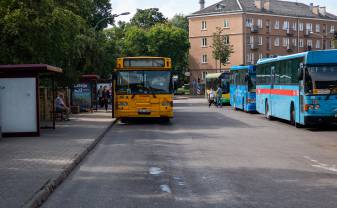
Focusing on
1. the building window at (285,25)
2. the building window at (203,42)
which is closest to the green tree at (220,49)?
the building window at (203,42)

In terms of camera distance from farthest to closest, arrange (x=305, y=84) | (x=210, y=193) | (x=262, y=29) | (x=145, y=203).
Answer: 1. (x=262, y=29)
2. (x=305, y=84)
3. (x=210, y=193)
4. (x=145, y=203)

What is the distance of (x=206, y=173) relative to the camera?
40.6 feet

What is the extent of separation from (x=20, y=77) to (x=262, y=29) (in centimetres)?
9293

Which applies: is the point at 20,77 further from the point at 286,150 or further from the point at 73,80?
the point at 73,80

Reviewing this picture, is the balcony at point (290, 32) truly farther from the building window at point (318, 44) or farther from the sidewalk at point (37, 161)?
the sidewalk at point (37, 161)

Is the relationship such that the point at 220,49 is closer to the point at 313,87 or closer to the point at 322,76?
the point at 322,76

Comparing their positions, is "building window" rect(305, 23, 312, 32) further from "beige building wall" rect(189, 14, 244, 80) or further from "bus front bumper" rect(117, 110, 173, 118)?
"bus front bumper" rect(117, 110, 173, 118)

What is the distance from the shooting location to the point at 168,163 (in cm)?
1409

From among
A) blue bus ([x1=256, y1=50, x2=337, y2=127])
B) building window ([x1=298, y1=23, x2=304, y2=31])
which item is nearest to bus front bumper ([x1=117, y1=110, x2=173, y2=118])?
Result: blue bus ([x1=256, y1=50, x2=337, y2=127])

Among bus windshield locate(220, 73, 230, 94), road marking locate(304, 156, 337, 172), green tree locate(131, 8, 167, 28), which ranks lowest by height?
road marking locate(304, 156, 337, 172)

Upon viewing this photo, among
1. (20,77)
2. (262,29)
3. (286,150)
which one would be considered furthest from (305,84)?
(262,29)

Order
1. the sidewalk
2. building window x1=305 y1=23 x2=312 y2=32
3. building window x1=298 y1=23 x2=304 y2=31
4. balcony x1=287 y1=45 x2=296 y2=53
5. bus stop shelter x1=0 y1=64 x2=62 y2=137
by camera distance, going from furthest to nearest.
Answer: building window x1=305 y1=23 x2=312 y2=32 < building window x1=298 y1=23 x2=304 y2=31 < balcony x1=287 y1=45 x2=296 y2=53 < bus stop shelter x1=0 y1=64 x2=62 y2=137 < the sidewalk

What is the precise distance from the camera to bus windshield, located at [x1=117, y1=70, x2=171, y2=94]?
28125 millimetres

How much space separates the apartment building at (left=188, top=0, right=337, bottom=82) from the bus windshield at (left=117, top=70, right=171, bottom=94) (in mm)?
80189
